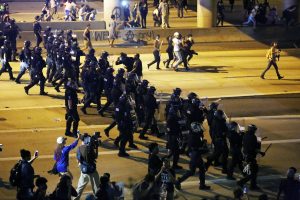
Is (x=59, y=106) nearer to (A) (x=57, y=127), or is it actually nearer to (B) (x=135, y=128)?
(A) (x=57, y=127)

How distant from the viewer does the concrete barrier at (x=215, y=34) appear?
3453 cm

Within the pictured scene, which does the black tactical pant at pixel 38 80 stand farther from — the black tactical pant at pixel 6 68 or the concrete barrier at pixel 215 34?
the concrete barrier at pixel 215 34

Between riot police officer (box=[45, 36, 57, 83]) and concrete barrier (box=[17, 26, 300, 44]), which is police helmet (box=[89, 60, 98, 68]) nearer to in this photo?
riot police officer (box=[45, 36, 57, 83])

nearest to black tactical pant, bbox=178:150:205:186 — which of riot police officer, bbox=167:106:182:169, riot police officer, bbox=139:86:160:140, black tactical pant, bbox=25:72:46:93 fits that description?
riot police officer, bbox=167:106:182:169

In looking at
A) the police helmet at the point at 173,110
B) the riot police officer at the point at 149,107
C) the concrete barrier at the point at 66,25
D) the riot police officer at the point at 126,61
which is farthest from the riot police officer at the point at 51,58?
the concrete barrier at the point at 66,25

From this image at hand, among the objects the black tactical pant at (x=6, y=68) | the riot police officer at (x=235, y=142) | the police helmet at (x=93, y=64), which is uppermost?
the police helmet at (x=93, y=64)

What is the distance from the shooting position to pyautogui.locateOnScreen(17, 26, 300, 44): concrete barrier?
34531 mm

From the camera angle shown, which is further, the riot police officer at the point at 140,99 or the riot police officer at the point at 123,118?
the riot police officer at the point at 140,99

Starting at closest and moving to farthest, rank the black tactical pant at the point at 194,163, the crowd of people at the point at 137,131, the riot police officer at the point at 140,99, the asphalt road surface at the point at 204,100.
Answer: the crowd of people at the point at 137,131
the black tactical pant at the point at 194,163
the asphalt road surface at the point at 204,100
the riot police officer at the point at 140,99

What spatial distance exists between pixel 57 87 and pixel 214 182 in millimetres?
10116

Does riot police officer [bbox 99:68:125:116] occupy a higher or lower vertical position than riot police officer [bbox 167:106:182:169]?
higher

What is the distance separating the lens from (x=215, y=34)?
118 ft

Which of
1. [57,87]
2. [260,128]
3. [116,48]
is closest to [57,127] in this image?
[57,87]

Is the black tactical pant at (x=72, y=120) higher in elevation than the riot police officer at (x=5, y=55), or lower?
lower
